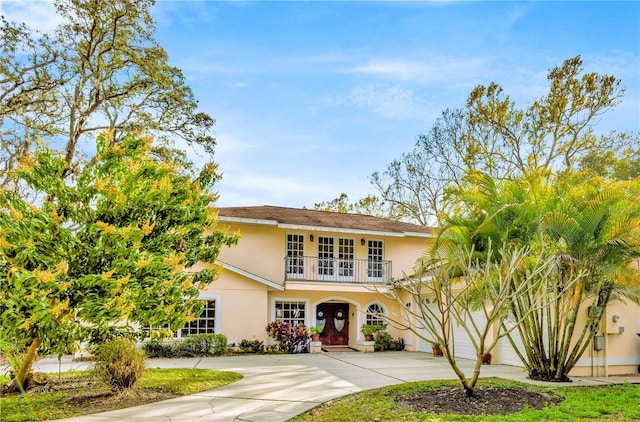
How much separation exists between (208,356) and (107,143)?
1052 cm

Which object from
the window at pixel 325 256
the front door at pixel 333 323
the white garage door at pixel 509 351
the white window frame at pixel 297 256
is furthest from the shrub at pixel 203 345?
the white garage door at pixel 509 351

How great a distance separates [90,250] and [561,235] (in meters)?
9.58

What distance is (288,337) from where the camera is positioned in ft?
60.8

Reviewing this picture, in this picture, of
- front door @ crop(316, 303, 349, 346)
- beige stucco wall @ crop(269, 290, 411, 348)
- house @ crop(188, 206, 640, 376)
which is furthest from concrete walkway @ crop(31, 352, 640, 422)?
front door @ crop(316, 303, 349, 346)

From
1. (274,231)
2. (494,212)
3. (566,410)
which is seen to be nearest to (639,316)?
(494,212)

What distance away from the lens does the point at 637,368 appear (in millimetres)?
13164

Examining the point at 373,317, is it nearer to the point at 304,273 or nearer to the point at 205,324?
the point at 304,273

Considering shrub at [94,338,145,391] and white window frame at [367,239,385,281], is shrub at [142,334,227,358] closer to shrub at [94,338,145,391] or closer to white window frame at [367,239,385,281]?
white window frame at [367,239,385,281]

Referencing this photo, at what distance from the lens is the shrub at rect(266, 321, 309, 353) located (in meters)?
18.5

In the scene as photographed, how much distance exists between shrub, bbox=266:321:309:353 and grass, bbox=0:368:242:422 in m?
6.29

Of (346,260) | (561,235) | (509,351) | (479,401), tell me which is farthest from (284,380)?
(346,260)

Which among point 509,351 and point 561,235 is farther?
point 509,351

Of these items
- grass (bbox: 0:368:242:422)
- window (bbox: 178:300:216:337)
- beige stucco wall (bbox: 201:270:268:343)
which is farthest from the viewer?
beige stucco wall (bbox: 201:270:268:343)

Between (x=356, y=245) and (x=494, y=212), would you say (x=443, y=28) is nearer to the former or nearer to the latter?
(x=494, y=212)
